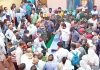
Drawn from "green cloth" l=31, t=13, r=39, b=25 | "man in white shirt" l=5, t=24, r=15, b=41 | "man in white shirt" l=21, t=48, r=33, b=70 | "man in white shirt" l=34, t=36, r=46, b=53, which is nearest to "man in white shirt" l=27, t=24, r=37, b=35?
"man in white shirt" l=5, t=24, r=15, b=41

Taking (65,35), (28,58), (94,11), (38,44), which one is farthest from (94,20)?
(28,58)

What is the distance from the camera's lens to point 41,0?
2159 cm

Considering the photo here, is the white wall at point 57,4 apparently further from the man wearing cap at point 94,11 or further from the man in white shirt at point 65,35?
the man in white shirt at point 65,35

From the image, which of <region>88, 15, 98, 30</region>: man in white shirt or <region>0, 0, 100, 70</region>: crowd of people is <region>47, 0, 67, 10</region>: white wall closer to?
<region>0, 0, 100, 70</region>: crowd of people

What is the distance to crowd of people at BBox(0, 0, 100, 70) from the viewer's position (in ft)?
39.2

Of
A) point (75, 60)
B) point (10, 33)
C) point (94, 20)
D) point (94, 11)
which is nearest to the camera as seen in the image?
point (75, 60)

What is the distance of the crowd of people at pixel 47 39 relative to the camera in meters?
12.0

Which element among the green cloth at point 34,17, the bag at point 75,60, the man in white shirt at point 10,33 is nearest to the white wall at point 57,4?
the green cloth at point 34,17

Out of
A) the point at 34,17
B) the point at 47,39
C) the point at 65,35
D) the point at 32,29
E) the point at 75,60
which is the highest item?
the point at 34,17

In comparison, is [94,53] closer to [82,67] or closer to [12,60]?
[82,67]

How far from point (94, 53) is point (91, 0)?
321 inches

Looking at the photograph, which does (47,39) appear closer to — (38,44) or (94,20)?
(38,44)

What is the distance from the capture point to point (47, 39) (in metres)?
16.0

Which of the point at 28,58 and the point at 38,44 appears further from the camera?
the point at 38,44
